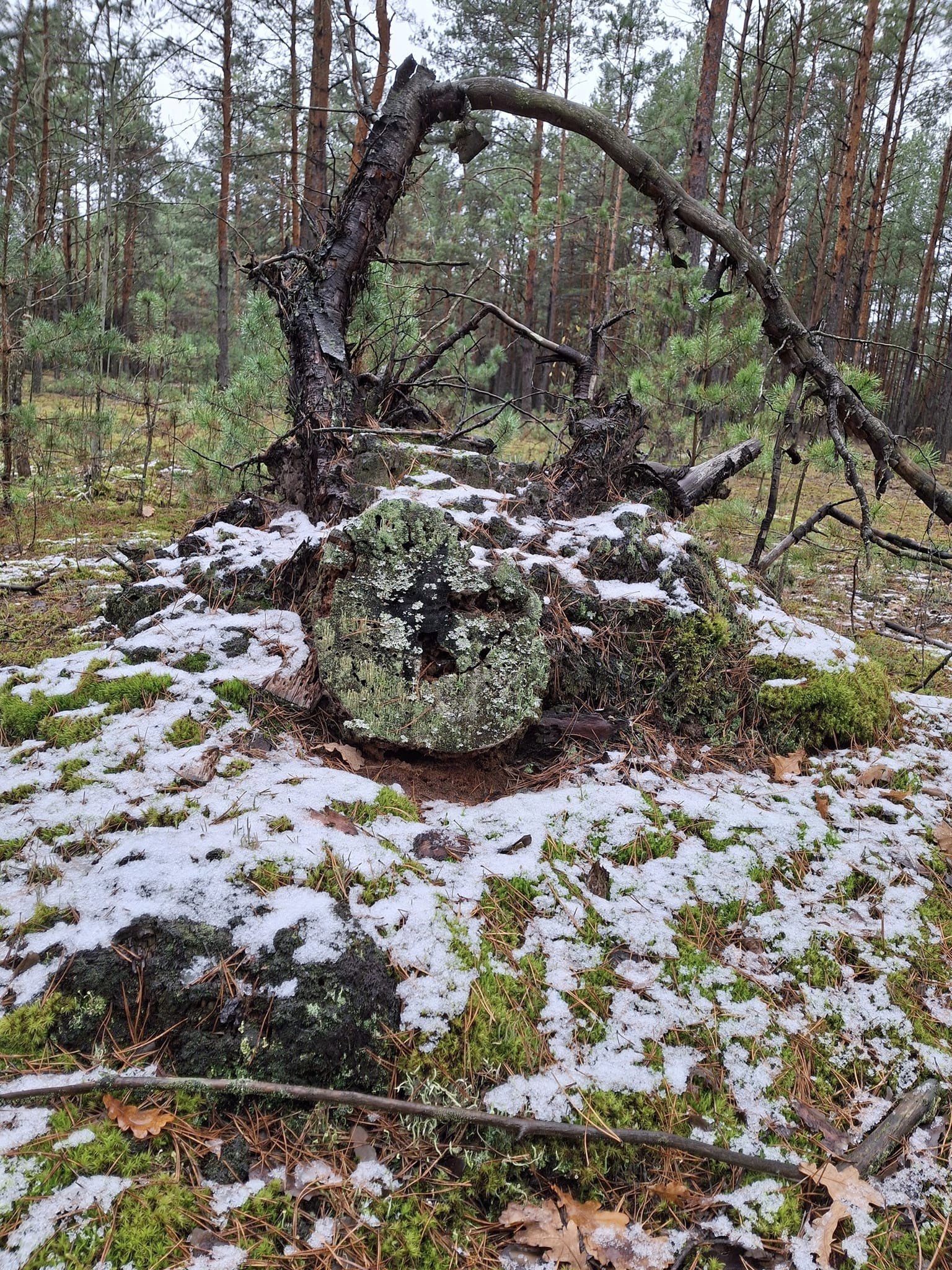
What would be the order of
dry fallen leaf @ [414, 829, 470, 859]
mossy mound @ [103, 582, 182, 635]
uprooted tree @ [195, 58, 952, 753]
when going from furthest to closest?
mossy mound @ [103, 582, 182, 635]
uprooted tree @ [195, 58, 952, 753]
dry fallen leaf @ [414, 829, 470, 859]

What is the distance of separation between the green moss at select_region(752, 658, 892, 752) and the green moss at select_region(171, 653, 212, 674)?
2483 mm

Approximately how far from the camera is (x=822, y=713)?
3.02 meters

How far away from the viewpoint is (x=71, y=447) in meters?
8.38

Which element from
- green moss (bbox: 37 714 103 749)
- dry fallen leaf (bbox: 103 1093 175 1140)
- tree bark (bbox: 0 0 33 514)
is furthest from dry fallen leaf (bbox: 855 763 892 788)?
tree bark (bbox: 0 0 33 514)

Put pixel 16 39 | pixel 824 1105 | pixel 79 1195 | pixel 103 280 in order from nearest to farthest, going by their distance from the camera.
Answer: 1. pixel 79 1195
2. pixel 824 1105
3. pixel 103 280
4. pixel 16 39

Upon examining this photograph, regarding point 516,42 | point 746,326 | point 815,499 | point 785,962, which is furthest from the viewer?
point 516,42

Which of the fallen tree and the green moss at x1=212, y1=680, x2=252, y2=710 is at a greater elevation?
the fallen tree

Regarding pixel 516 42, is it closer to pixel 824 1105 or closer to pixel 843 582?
pixel 843 582

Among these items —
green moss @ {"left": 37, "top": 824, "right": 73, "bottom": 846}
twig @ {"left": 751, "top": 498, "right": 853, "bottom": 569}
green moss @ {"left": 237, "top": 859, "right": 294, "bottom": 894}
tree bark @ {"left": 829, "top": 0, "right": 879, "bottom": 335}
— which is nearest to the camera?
green moss @ {"left": 237, "top": 859, "right": 294, "bottom": 894}

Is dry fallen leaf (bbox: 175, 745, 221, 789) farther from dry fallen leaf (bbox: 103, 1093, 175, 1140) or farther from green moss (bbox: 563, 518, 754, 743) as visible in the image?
green moss (bbox: 563, 518, 754, 743)

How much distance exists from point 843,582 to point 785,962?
5789mm

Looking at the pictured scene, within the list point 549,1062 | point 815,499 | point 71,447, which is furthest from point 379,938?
point 815,499

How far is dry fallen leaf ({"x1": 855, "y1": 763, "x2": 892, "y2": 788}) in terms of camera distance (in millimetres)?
2729

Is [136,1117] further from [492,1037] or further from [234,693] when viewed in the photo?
[234,693]
